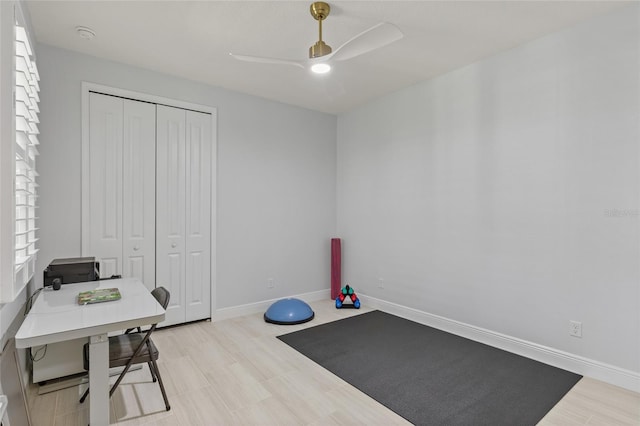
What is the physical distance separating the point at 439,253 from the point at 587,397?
5.47 ft

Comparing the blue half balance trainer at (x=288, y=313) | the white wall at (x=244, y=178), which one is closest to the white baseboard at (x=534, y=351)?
the blue half balance trainer at (x=288, y=313)

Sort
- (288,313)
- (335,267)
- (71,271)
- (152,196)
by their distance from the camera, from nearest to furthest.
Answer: (71,271), (152,196), (288,313), (335,267)

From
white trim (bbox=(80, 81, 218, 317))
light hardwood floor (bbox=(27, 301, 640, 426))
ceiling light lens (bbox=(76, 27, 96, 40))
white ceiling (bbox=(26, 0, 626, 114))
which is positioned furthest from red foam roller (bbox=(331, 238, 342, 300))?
ceiling light lens (bbox=(76, 27, 96, 40))

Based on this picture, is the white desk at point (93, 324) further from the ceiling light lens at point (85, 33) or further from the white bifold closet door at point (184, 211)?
the ceiling light lens at point (85, 33)

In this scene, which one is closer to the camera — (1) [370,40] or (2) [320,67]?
(1) [370,40]

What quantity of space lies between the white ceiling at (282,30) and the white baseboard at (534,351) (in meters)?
2.59

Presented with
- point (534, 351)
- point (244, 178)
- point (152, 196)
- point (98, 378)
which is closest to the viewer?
point (98, 378)

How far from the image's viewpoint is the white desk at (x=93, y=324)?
162 cm

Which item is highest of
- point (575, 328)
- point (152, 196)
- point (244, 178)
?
point (244, 178)

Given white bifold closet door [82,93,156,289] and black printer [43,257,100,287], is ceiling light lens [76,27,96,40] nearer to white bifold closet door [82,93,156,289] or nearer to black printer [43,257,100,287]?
white bifold closet door [82,93,156,289]

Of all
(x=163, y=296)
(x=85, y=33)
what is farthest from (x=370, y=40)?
(x=85, y=33)

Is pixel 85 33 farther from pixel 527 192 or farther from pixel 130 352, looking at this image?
pixel 527 192

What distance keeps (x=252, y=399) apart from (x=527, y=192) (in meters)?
2.75

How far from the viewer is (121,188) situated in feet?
10.9
